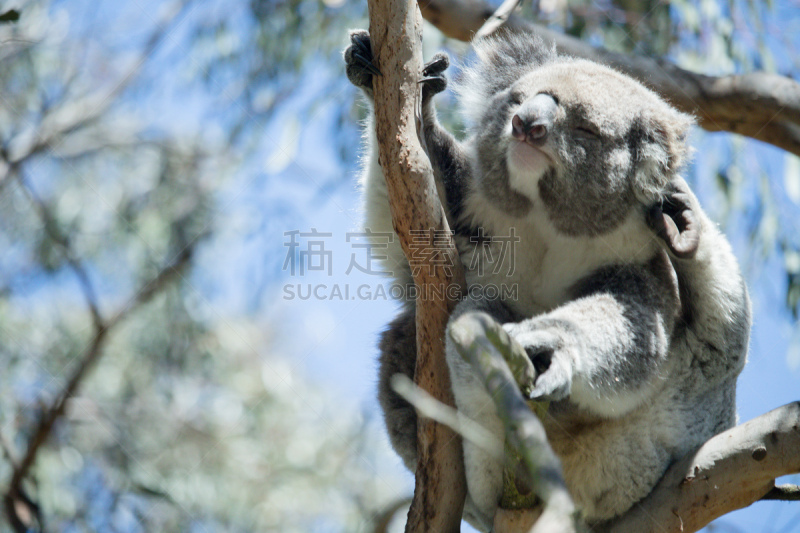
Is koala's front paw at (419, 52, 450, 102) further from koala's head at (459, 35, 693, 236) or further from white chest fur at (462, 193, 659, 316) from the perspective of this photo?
white chest fur at (462, 193, 659, 316)

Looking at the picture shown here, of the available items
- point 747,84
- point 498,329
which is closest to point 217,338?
point 747,84

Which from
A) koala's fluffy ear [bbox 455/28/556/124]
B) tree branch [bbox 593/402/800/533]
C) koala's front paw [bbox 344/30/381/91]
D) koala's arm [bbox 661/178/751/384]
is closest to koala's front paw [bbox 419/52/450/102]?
koala's front paw [bbox 344/30/381/91]

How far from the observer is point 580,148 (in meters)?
2.30

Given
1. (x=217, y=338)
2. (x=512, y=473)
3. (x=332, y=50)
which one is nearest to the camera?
(x=512, y=473)

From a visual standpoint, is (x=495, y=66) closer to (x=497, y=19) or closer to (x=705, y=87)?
(x=497, y=19)

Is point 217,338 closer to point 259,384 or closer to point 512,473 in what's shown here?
point 259,384

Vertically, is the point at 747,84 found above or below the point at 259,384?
above

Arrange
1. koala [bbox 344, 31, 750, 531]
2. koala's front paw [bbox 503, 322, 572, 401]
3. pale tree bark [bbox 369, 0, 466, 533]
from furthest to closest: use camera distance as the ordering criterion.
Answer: koala [bbox 344, 31, 750, 531] → pale tree bark [bbox 369, 0, 466, 533] → koala's front paw [bbox 503, 322, 572, 401]

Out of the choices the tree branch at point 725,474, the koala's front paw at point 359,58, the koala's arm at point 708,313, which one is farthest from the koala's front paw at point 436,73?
the tree branch at point 725,474

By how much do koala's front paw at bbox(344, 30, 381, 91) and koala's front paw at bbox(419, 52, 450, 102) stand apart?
0.52 feet

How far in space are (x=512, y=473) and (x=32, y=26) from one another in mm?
4990

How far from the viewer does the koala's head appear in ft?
7.50

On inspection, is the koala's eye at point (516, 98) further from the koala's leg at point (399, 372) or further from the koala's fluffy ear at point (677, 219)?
the koala's leg at point (399, 372)

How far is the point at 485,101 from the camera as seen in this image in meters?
2.72
